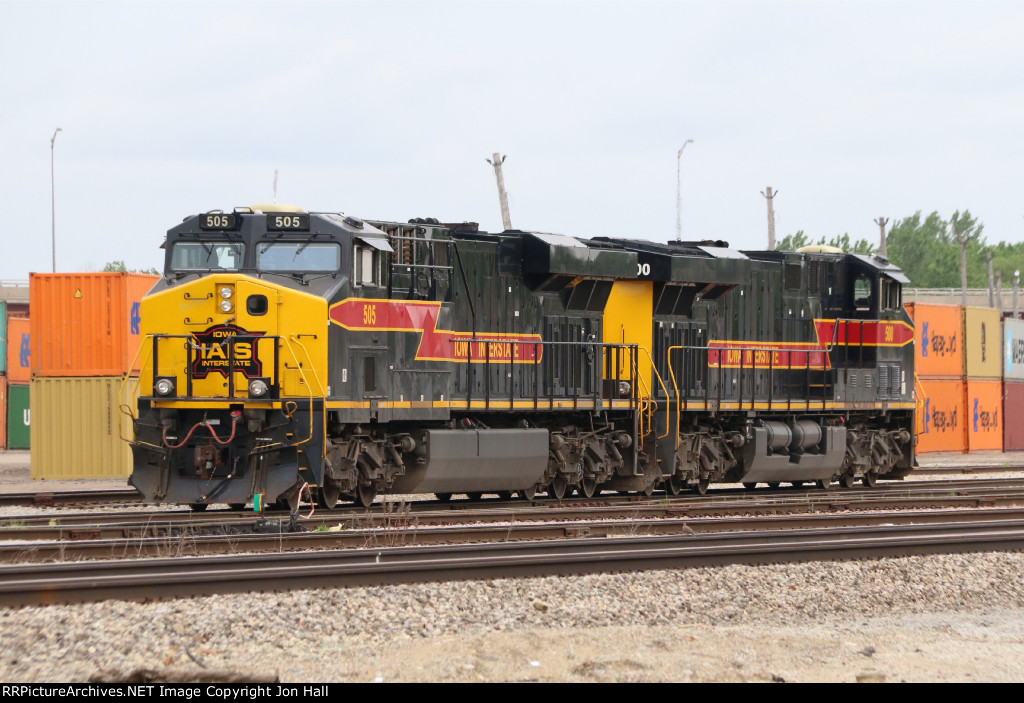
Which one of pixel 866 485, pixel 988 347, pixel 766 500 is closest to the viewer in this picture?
pixel 766 500

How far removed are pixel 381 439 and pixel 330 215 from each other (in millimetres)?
2894

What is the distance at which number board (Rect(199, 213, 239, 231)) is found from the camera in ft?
48.8

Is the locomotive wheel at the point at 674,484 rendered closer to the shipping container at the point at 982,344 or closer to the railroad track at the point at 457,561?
the railroad track at the point at 457,561

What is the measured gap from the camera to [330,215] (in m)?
15.1

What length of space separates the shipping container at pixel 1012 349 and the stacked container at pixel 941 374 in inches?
118

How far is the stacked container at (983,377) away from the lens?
34.4 metres

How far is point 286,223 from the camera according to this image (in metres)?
14.8

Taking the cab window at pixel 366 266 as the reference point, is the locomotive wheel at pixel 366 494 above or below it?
below

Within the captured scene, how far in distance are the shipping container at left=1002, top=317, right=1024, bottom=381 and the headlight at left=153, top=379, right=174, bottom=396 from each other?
2850 cm

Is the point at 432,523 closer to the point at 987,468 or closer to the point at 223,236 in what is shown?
the point at 223,236

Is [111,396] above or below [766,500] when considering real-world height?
above

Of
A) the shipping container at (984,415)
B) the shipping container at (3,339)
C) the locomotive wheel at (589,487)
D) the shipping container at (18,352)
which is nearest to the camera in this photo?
the locomotive wheel at (589,487)

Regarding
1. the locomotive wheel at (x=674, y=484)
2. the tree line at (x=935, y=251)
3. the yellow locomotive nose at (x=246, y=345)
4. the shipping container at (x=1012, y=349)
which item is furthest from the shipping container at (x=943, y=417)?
the tree line at (x=935, y=251)
